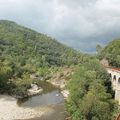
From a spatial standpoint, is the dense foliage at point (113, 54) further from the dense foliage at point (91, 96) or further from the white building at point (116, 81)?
the dense foliage at point (91, 96)

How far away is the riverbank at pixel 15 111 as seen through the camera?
63.3m

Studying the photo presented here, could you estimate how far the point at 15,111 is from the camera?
6806 cm

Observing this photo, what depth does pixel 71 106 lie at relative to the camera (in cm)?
6078

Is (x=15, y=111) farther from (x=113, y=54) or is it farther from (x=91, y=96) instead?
(x=113, y=54)

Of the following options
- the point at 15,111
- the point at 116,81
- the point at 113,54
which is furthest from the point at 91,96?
the point at 113,54

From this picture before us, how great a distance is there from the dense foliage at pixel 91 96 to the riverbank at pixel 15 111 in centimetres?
Result: 735

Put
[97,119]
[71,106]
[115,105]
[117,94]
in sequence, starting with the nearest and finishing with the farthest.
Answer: [97,119]
[115,105]
[71,106]
[117,94]

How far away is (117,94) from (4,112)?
22.7 metres

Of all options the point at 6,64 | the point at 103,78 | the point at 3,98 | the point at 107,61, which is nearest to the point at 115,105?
the point at 103,78

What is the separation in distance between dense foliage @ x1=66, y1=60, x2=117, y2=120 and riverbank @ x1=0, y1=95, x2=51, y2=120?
735 cm

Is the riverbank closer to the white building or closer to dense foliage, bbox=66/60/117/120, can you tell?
dense foliage, bbox=66/60/117/120

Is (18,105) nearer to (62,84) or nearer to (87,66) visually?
(87,66)

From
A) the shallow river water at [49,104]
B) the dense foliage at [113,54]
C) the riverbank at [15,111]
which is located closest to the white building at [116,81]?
the shallow river water at [49,104]

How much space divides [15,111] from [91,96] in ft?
69.6
